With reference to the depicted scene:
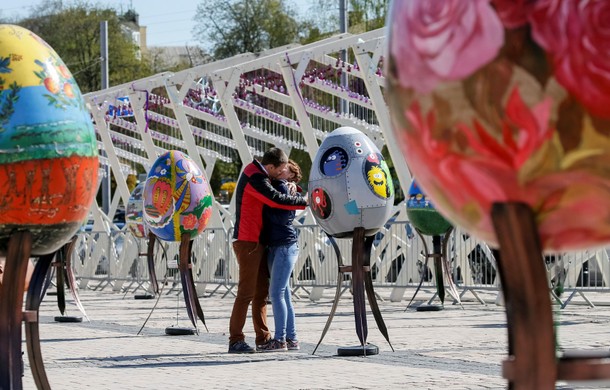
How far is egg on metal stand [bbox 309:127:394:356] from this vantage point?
1130 cm

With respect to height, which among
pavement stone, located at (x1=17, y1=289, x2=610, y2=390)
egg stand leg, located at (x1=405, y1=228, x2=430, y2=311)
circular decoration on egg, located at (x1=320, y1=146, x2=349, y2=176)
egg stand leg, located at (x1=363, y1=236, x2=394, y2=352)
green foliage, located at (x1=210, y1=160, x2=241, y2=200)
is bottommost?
pavement stone, located at (x1=17, y1=289, x2=610, y2=390)

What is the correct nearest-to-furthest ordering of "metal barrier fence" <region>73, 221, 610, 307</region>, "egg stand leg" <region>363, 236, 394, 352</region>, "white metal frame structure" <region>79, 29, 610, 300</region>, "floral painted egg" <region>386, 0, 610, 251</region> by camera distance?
"floral painted egg" <region>386, 0, 610, 251</region> < "egg stand leg" <region>363, 236, 394, 352</region> < "metal barrier fence" <region>73, 221, 610, 307</region> < "white metal frame structure" <region>79, 29, 610, 300</region>

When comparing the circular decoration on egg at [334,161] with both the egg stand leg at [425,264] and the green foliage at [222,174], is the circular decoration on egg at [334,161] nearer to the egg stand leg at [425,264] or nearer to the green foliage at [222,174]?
the egg stand leg at [425,264]

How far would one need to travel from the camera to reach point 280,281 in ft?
38.7

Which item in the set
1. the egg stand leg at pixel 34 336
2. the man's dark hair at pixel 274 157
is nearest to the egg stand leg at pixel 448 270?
the man's dark hair at pixel 274 157

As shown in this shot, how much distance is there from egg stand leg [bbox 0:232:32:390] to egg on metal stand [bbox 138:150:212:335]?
27.3 ft

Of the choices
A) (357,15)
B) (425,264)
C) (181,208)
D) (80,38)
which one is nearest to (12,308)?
(181,208)

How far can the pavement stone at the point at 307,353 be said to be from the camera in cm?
937

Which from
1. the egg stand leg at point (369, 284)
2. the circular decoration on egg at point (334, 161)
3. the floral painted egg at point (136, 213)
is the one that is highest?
the floral painted egg at point (136, 213)

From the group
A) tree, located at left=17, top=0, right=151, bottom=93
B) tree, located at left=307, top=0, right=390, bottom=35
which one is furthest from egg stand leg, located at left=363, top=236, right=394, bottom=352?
tree, located at left=17, top=0, right=151, bottom=93

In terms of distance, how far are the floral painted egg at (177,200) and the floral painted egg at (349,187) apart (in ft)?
9.70

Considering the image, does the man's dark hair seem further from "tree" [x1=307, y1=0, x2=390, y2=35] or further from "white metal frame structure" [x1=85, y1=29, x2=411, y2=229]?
"tree" [x1=307, y1=0, x2=390, y2=35]

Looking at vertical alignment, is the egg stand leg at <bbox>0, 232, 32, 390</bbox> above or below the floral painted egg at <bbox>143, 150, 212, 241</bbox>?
below

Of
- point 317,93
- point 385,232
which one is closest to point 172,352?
point 385,232
